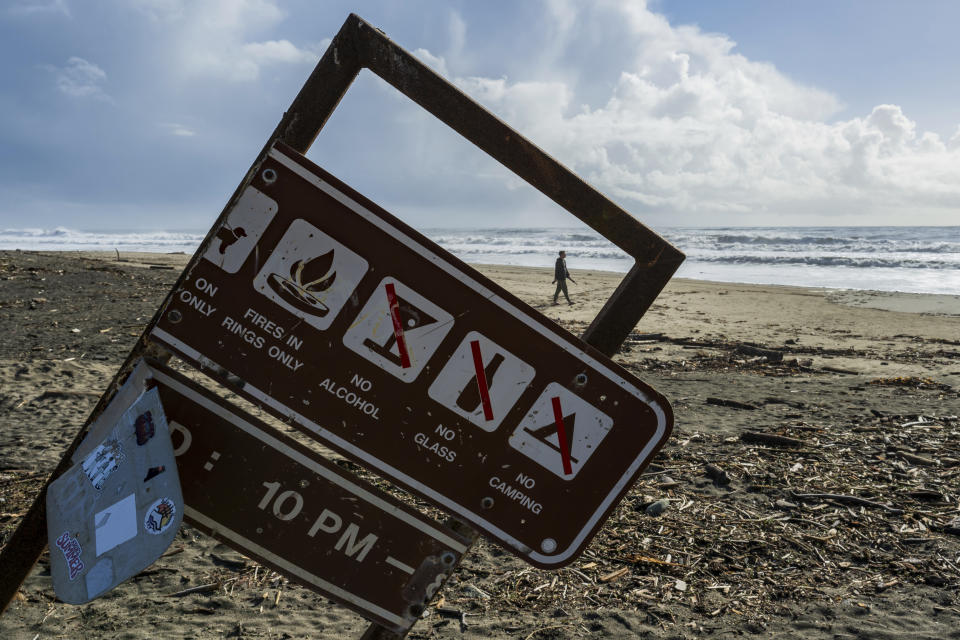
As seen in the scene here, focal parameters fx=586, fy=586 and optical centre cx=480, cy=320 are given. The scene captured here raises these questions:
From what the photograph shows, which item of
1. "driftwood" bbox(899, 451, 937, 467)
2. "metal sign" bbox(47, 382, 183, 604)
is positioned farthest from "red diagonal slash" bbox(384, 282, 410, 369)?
"driftwood" bbox(899, 451, 937, 467)

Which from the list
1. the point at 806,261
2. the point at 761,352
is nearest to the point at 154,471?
the point at 761,352

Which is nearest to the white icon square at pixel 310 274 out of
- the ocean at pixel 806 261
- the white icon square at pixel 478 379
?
the white icon square at pixel 478 379

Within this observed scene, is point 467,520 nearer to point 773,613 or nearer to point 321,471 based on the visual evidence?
point 321,471

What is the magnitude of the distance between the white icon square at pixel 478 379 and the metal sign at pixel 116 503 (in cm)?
65

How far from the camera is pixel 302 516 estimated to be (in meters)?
1.55

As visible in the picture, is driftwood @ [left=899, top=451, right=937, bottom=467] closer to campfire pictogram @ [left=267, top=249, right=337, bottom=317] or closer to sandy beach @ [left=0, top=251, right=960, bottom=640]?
sandy beach @ [left=0, top=251, right=960, bottom=640]

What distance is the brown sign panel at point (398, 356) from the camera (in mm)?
1425

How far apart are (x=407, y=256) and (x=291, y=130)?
0.42 meters

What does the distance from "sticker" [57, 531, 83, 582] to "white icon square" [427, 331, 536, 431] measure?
2.90 feet

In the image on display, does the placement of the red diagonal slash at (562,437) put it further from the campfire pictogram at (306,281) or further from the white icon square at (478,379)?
the campfire pictogram at (306,281)

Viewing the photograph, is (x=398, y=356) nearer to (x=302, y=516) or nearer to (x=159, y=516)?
(x=302, y=516)

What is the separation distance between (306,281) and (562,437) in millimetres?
747

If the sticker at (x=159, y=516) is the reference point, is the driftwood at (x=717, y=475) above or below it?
above

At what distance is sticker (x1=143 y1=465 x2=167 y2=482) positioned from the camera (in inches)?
52.6
